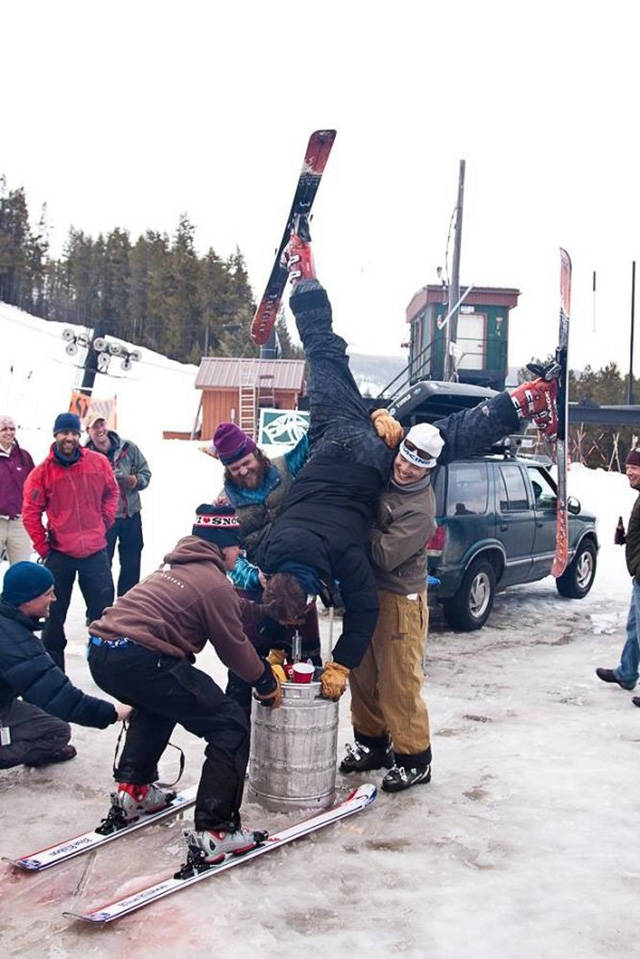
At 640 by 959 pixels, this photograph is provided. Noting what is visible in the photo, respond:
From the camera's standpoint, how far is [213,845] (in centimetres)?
375

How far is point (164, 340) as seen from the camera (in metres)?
92.2

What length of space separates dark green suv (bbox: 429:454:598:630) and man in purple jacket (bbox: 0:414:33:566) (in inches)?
152

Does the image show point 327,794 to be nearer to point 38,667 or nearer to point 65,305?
point 38,667

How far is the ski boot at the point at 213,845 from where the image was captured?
147 inches

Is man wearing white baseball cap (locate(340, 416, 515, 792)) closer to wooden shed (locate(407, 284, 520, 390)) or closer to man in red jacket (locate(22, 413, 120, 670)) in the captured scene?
man in red jacket (locate(22, 413, 120, 670))

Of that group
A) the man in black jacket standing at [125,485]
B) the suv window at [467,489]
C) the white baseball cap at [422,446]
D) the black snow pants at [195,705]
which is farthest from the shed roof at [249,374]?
the black snow pants at [195,705]

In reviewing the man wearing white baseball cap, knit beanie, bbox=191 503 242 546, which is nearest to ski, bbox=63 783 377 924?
the man wearing white baseball cap

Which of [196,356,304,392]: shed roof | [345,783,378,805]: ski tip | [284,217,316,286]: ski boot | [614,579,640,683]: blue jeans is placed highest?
[196,356,304,392]: shed roof

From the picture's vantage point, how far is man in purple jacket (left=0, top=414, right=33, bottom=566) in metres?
7.97

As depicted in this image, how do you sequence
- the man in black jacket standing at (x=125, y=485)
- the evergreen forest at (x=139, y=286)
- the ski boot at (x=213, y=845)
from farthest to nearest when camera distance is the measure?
the evergreen forest at (x=139, y=286) < the man in black jacket standing at (x=125, y=485) < the ski boot at (x=213, y=845)

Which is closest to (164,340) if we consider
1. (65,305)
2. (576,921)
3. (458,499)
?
(65,305)

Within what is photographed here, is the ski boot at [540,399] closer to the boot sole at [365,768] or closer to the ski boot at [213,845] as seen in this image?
the boot sole at [365,768]

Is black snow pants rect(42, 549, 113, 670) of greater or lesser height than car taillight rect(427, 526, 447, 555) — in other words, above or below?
Result: below

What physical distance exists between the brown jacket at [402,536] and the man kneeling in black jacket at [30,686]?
1.52m
